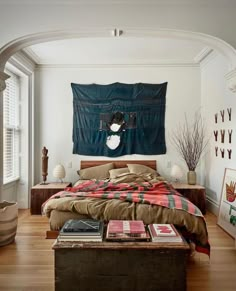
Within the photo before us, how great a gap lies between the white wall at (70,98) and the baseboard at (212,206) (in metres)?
0.78

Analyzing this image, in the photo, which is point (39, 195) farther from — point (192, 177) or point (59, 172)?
point (192, 177)

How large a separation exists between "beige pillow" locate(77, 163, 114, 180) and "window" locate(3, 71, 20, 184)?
121 cm

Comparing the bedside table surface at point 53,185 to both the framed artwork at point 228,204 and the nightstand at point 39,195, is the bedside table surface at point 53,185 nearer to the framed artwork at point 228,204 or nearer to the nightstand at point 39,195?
the nightstand at point 39,195

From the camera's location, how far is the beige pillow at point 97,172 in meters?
5.05

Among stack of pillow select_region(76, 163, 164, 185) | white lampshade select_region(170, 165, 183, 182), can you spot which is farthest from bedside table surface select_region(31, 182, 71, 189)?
white lampshade select_region(170, 165, 183, 182)

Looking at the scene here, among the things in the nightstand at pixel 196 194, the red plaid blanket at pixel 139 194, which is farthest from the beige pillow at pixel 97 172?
the nightstand at pixel 196 194

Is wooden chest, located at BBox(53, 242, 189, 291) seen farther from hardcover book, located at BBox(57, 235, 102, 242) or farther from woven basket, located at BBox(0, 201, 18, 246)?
woven basket, located at BBox(0, 201, 18, 246)

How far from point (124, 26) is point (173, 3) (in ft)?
1.89

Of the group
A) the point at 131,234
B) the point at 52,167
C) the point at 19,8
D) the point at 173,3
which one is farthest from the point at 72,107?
the point at 131,234

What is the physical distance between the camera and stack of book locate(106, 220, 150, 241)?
7.29 ft

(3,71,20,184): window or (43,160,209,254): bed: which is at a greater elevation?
(3,71,20,184): window

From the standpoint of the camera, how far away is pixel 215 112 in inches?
186

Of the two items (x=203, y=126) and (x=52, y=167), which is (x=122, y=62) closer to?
(x=203, y=126)

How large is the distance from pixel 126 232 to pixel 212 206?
3018mm
